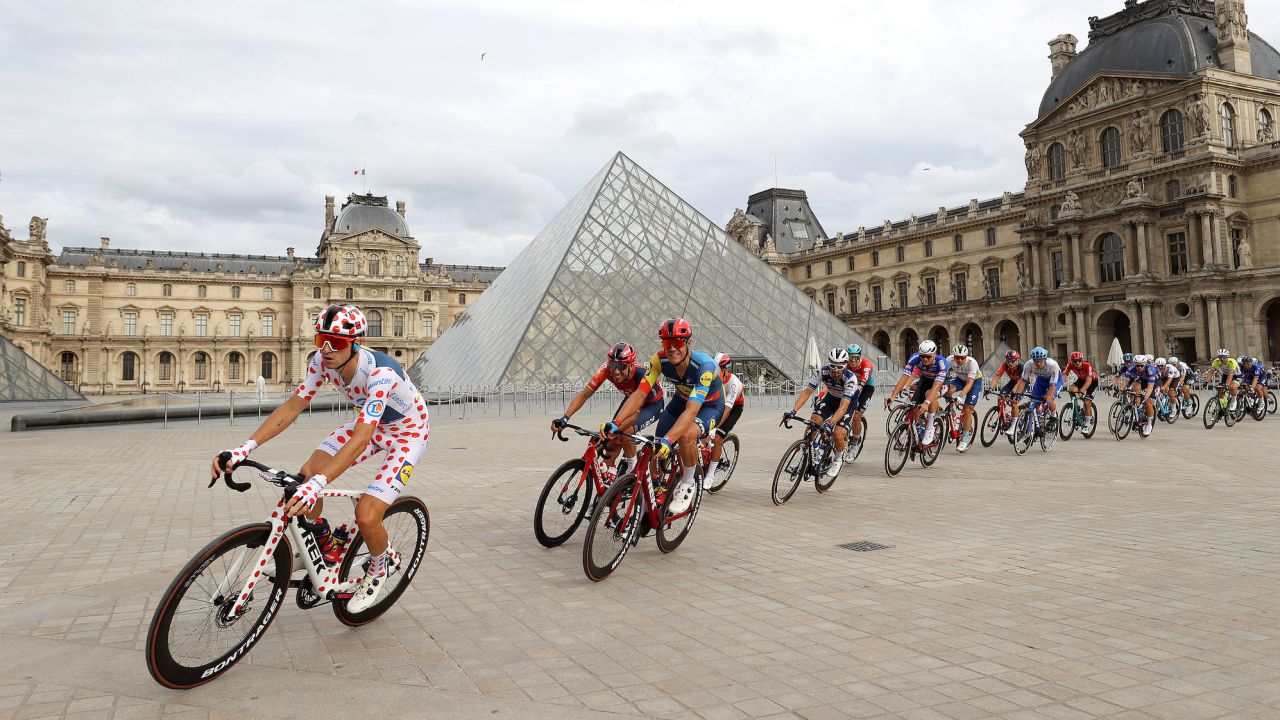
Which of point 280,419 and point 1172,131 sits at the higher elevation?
point 1172,131

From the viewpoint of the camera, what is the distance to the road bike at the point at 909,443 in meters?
9.38

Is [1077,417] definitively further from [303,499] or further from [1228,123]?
[1228,123]

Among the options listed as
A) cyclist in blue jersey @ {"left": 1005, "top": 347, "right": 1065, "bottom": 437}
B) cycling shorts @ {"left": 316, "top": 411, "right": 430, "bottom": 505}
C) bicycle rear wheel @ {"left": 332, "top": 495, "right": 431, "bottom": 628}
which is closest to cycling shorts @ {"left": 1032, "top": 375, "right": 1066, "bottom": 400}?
cyclist in blue jersey @ {"left": 1005, "top": 347, "right": 1065, "bottom": 437}

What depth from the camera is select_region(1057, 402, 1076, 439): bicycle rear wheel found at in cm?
1326

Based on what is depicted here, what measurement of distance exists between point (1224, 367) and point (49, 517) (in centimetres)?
1970

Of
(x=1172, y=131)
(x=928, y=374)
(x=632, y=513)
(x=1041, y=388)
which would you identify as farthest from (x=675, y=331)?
(x=1172, y=131)

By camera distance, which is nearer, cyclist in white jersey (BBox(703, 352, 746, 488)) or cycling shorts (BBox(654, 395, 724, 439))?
cycling shorts (BBox(654, 395, 724, 439))

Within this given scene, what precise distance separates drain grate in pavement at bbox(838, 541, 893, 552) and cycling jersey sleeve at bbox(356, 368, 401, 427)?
11.1 feet

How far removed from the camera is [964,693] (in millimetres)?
2977

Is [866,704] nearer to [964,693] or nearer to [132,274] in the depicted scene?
[964,693]

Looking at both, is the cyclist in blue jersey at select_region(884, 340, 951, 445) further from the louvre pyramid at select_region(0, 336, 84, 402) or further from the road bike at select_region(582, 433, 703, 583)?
the louvre pyramid at select_region(0, 336, 84, 402)

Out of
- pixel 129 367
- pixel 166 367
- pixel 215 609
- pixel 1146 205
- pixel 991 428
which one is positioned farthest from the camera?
pixel 166 367

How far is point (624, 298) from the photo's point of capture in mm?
28234

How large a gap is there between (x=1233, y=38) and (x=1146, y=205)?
9.58m
